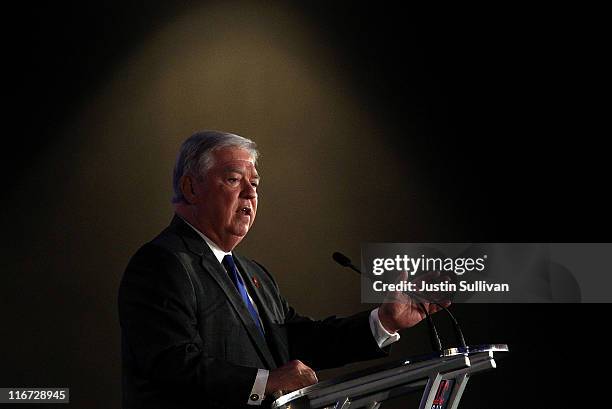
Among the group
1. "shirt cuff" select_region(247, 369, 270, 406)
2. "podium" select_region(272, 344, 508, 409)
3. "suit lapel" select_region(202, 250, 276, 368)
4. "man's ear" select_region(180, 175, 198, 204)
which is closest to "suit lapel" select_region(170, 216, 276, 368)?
"suit lapel" select_region(202, 250, 276, 368)

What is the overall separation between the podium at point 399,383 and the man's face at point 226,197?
0.88m

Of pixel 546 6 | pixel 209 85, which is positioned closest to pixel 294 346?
pixel 209 85

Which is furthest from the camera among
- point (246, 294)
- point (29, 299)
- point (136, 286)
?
point (29, 299)

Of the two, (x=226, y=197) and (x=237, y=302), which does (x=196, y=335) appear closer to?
(x=237, y=302)

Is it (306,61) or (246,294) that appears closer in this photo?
(246,294)

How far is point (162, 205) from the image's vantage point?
408 cm

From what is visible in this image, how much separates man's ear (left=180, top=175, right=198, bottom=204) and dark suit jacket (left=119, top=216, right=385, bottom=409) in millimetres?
78

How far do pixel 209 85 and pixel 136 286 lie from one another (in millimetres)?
1987

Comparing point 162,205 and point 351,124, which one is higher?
point 351,124

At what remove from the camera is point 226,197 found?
A: 2.62m

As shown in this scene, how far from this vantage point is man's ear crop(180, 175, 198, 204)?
267 centimetres

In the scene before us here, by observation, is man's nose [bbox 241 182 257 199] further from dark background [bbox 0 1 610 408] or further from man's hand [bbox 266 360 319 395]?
dark background [bbox 0 1 610 408]

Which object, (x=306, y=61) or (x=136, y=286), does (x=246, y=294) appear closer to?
(x=136, y=286)

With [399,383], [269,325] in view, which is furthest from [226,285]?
[399,383]
